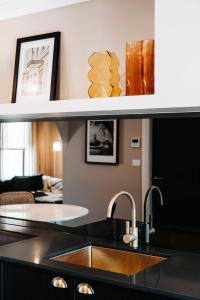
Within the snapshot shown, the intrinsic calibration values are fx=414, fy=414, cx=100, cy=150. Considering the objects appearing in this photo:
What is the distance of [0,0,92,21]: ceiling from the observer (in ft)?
7.30

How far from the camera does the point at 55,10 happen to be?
226 cm

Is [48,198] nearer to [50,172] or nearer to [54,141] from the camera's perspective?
[50,172]

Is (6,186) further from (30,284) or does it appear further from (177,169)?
(177,169)

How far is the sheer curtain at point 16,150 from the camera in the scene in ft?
8.76

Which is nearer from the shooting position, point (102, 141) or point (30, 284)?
point (30, 284)

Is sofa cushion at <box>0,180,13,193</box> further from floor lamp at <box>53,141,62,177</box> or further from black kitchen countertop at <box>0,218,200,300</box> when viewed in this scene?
floor lamp at <box>53,141,62,177</box>

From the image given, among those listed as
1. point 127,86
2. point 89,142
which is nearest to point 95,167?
point 89,142

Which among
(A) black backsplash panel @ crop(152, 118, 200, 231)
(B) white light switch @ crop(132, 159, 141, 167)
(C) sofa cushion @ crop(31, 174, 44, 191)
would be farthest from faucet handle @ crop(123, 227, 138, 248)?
(C) sofa cushion @ crop(31, 174, 44, 191)

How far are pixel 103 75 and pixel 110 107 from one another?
18 centimetres

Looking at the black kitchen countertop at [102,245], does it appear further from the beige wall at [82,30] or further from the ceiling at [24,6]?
the ceiling at [24,6]

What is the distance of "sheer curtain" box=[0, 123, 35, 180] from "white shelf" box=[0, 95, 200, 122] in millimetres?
360

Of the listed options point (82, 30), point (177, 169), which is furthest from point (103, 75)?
point (177, 169)

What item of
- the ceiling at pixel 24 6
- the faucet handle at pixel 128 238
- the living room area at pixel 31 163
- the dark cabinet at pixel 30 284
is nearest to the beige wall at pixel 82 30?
the ceiling at pixel 24 6

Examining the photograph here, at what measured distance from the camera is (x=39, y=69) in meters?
2.25
